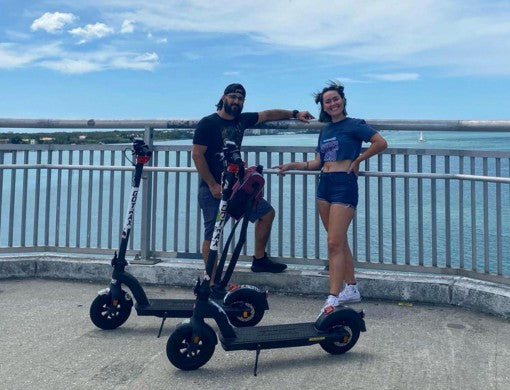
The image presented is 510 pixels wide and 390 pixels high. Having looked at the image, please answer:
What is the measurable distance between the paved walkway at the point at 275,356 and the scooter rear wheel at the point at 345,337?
62mm

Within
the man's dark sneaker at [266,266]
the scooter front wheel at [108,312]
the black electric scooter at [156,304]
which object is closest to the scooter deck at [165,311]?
the black electric scooter at [156,304]

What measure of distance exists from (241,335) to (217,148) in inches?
79.5

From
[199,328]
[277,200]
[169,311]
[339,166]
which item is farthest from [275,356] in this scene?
[277,200]

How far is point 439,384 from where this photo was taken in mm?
3496

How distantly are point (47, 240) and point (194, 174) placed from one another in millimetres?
1919

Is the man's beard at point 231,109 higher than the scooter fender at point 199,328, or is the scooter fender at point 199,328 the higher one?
the man's beard at point 231,109

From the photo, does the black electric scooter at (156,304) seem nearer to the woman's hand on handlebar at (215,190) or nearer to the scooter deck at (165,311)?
the scooter deck at (165,311)

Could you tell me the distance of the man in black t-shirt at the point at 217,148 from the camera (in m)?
5.28

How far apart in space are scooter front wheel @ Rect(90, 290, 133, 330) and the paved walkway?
0.24ft

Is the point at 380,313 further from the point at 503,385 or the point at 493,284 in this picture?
the point at 503,385

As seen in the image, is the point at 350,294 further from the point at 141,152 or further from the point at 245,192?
the point at 141,152

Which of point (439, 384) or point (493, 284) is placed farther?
point (493, 284)

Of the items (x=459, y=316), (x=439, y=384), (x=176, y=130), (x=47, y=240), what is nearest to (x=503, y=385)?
(x=439, y=384)

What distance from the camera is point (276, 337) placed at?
3904 millimetres
